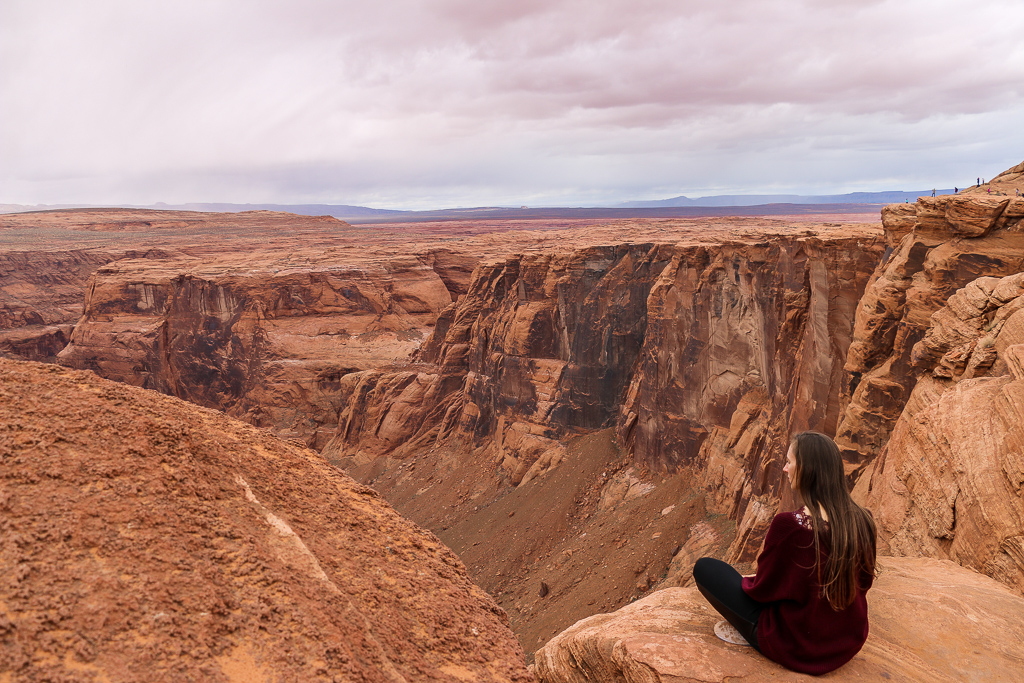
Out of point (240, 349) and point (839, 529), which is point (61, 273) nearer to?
point (240, 349)

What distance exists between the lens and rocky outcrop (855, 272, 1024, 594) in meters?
6.40

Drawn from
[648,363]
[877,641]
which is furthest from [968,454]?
[648,363]

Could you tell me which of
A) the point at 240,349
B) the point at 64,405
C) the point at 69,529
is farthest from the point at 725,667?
the point at 240,349

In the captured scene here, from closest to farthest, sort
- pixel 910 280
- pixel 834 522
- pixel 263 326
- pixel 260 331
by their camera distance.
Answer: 1. pixel 834 522
2. pixel 910 280
3. pixel 260 331
4. pixel 263 326

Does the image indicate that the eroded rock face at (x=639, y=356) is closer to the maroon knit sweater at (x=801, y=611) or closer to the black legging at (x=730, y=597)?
the black legging at (x=730, y=597)

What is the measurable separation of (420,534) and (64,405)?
2.74 meters

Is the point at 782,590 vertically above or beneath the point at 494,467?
above

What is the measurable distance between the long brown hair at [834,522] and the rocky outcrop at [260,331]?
44.3 m

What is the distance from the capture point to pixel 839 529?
410 cm

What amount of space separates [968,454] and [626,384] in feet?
77.0

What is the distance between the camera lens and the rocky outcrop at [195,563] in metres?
3.13

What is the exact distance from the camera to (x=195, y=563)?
3672 mm

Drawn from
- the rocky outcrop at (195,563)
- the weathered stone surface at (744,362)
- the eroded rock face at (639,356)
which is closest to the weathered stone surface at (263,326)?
the eroded rock face at (639,356)

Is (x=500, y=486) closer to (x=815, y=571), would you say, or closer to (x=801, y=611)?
(x=801, y=611)
